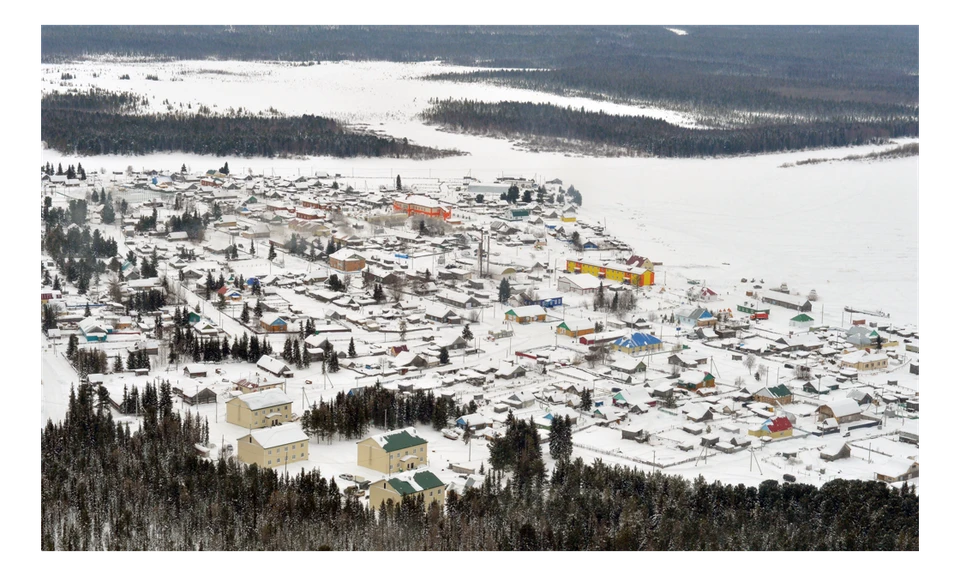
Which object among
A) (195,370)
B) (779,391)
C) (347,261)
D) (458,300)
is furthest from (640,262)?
(195,370)

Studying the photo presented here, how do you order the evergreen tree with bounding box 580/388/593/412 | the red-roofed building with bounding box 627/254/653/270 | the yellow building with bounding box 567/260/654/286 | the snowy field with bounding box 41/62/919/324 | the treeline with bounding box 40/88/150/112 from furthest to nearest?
the treeline with bounding box 40/88/150/112
the snowy field with bounding box 41/62/919/324
the red-roofed building with bounding box 627/254/653/270
the yellow building with bounding box 567/260/654/286
the evergreen tree with bounding box 580/388/593/412

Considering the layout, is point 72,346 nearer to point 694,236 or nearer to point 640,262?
point 640,262

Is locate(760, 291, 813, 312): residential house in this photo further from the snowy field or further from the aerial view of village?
the snowy field

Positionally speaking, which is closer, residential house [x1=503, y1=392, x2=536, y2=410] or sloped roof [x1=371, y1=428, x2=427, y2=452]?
sloped roof [x1=371, y1=428, x2=427, y2=452]

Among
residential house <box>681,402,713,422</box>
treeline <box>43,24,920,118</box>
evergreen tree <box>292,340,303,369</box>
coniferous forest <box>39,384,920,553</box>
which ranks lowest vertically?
coniferous forest <box>39,384,920,553</box>

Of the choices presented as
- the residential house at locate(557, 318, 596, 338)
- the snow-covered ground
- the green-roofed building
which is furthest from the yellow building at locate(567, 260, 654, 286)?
the green-roofed building

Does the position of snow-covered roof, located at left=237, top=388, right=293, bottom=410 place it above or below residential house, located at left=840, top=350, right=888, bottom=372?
below
